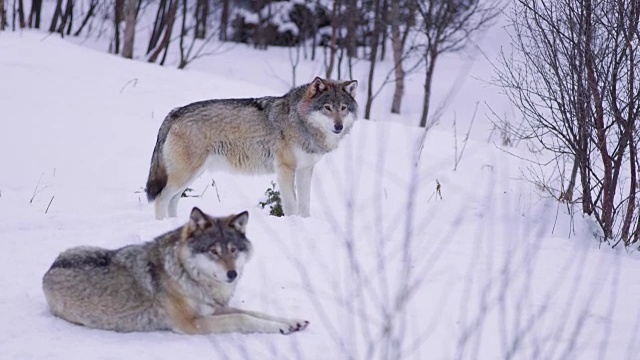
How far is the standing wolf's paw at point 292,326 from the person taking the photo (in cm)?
491

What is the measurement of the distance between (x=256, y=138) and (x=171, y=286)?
3.56m

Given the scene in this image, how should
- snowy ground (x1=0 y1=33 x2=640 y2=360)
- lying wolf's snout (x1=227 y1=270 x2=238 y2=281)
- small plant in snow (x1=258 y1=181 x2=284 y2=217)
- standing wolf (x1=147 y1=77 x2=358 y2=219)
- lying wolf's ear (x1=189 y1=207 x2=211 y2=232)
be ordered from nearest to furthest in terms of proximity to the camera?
snowy ground (x1=0 y1=33 x2=640 y2=360) < lying wolf's snout (x1=227 y1=270 x2=238 y2=281) < lying wolf's ear (x1=189 y1=207 x2=211 y2=232) < standing wolf (x1=147 y1=77 x2=358 y2=219) < small plant in snow (x1=258 y1=181 x2=284 y2=217)

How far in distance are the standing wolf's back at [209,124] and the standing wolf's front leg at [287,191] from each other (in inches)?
17.5

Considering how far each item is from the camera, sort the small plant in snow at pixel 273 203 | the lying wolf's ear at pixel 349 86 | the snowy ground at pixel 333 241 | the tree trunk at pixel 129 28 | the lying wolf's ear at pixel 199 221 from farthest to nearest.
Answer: the tree trunk at pixel 129 28 < the small plant in snow at pixel 273 203 < the lying wolf's ear at pixel 349 86 < the lying wolf's ear at pixel 199 221 < the snowy ground at pixel 333 241

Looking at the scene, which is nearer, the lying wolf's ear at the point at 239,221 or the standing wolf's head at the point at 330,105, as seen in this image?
the lying wolf's ear at the point at 239,221

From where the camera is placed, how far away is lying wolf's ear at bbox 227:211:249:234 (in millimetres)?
5059

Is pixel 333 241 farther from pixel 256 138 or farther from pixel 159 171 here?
pixel 159 171

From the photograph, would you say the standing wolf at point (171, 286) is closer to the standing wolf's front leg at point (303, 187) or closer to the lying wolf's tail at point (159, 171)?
the lying wolf's tail at point (159, 171)

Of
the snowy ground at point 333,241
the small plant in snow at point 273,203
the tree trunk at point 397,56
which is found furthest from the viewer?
the tree trunk at point 397,56

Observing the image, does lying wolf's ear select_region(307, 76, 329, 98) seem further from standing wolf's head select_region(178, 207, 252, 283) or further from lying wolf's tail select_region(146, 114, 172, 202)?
standing wolf's head select_region(178, 207, 252, 283)

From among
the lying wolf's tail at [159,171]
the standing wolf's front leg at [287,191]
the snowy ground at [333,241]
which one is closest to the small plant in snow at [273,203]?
the snowy ground at [333,241]

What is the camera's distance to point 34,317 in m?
4.98

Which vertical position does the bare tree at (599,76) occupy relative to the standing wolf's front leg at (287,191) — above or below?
above

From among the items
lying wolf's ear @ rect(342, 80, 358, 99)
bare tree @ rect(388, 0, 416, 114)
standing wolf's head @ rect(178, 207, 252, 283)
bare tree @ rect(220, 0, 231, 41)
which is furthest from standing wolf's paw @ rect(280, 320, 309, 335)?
bare tree @ rect(220, 0, 231, 41)
